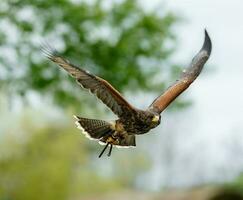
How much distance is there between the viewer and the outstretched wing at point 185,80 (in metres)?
3.95

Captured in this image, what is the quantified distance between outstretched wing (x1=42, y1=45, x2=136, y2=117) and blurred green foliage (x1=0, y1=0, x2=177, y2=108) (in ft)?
29.6

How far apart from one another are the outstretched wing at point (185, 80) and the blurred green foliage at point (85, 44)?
8544 millimetres

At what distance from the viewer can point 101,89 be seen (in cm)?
387

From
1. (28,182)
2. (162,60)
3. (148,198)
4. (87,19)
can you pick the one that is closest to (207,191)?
(148,198)

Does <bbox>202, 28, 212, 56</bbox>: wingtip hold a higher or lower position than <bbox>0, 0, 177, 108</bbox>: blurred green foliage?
lower

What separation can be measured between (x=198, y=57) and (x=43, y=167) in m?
22.7

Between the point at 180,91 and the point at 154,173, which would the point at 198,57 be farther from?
the point at 154,173

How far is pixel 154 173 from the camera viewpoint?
132 feet

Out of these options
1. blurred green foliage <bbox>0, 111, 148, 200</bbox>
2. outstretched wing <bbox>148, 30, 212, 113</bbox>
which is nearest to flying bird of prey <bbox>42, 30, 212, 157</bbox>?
outstretched wing <bbox>148, 30, 212, 113</bbox>


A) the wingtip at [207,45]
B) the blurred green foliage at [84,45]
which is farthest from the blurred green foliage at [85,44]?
the wingtip at [207,45]

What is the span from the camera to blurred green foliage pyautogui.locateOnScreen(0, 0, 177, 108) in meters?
13.2

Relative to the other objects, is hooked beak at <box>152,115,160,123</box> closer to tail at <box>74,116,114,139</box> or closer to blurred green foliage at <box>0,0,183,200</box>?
tail at <box>74,116,114,139</box>

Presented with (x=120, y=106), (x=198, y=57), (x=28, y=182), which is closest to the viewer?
(x=120, y=106)

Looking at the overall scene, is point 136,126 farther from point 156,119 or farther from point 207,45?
point 207,45
